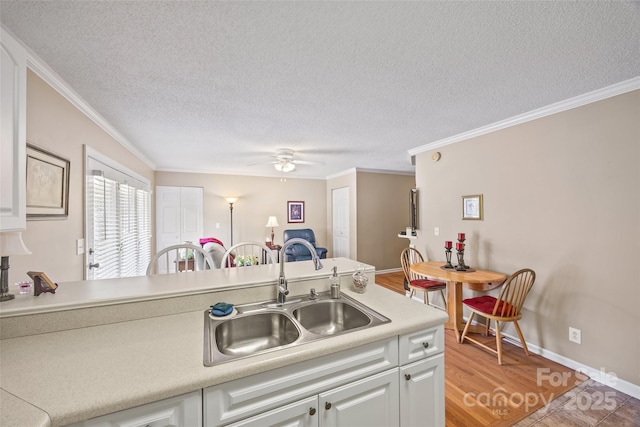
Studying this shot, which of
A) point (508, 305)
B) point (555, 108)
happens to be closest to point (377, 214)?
point (508, 305)

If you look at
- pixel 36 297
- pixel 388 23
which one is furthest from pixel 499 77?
pixel 36 297

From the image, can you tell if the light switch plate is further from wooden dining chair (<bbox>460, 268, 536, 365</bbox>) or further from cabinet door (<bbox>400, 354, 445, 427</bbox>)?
wooden dining chair (<bbox>460, 268, 536, 365</bbox>)

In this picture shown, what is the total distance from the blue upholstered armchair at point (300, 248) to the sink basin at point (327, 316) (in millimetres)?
4053

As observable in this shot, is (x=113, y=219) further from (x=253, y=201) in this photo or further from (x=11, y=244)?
(x=253, y=201)

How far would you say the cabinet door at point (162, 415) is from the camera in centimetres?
81

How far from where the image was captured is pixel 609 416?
5.93 ft

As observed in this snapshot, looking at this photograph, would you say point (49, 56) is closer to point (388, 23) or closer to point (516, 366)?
point (388, 23)

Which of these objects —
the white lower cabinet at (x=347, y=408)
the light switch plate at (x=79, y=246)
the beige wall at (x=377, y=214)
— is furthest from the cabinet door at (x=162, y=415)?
the beige wall at (x=377, y=214)

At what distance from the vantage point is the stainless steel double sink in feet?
4.41

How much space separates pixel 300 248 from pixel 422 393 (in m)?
4.78

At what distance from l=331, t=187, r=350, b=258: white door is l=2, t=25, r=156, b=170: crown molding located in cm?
431

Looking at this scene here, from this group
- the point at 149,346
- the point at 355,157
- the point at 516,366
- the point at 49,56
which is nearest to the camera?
the point at 149,346

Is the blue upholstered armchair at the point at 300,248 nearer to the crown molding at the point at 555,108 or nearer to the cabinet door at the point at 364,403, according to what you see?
the crown molding at the point at 555,108

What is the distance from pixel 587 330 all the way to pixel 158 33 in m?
3.83
